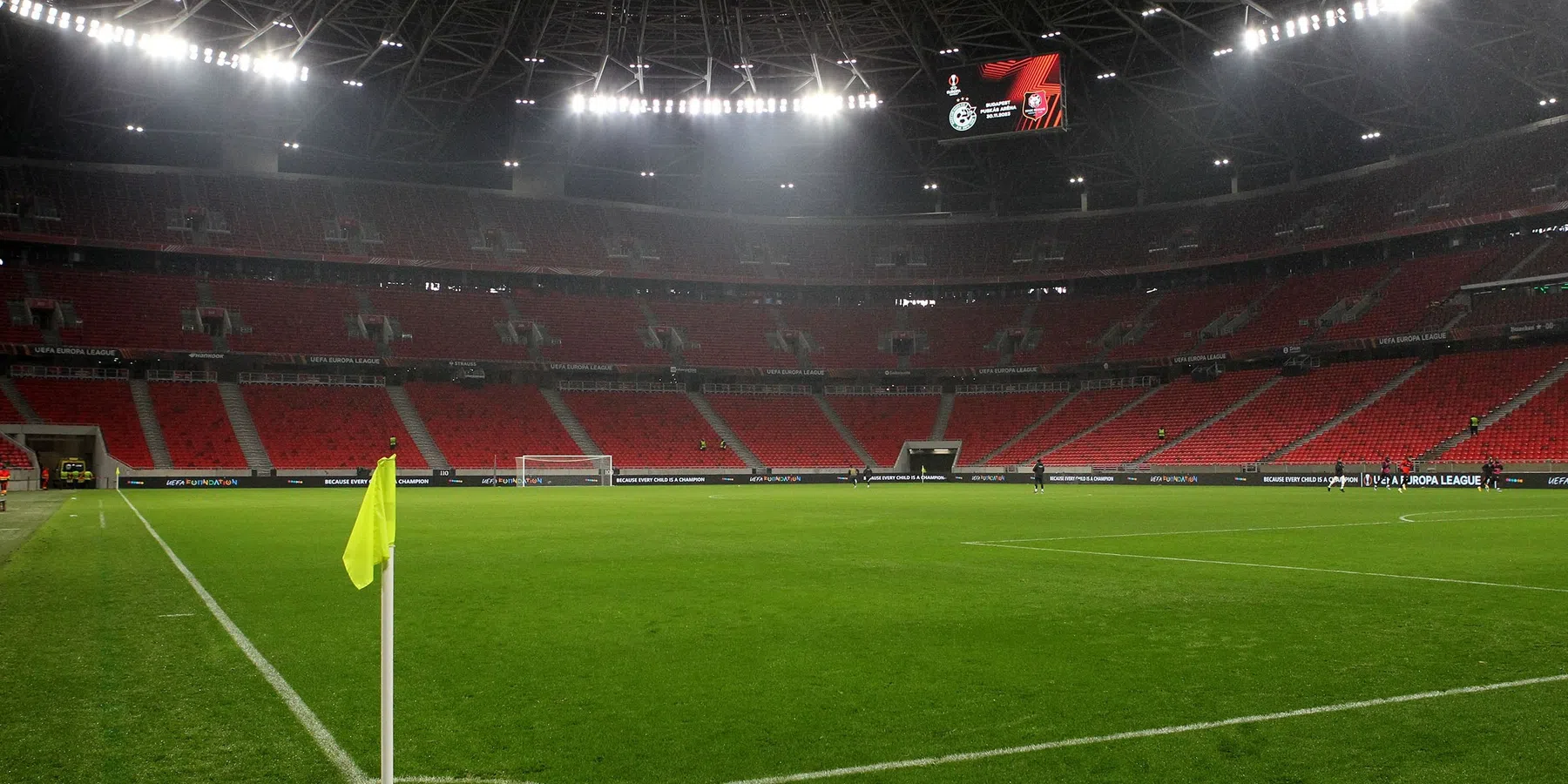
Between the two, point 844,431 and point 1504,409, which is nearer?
point 1504,409

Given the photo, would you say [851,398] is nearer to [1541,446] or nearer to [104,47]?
[1541,446]

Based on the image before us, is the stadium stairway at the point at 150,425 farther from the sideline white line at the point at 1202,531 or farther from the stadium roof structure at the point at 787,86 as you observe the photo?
the sideline white line at the point at 1202,531

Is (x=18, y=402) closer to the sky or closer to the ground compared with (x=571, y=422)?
closer to the sky

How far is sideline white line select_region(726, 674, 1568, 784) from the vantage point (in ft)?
17.2

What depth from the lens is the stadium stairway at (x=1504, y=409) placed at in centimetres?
4916

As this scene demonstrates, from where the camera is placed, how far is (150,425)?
54.1 metres

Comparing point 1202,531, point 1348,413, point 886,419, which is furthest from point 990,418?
point 1202,531

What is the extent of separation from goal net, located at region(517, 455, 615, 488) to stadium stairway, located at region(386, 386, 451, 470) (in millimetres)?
4223

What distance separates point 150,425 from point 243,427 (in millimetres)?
4292

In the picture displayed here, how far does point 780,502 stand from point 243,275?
153 ft

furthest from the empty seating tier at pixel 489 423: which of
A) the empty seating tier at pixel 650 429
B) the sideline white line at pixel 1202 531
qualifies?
the sideline white line at pixel 1202 531

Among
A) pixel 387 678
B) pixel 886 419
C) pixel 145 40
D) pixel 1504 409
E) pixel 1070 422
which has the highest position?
pixel 145 40

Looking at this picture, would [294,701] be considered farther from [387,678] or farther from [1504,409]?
[1504,409]

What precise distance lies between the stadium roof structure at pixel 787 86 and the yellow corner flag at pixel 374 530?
4431cm
